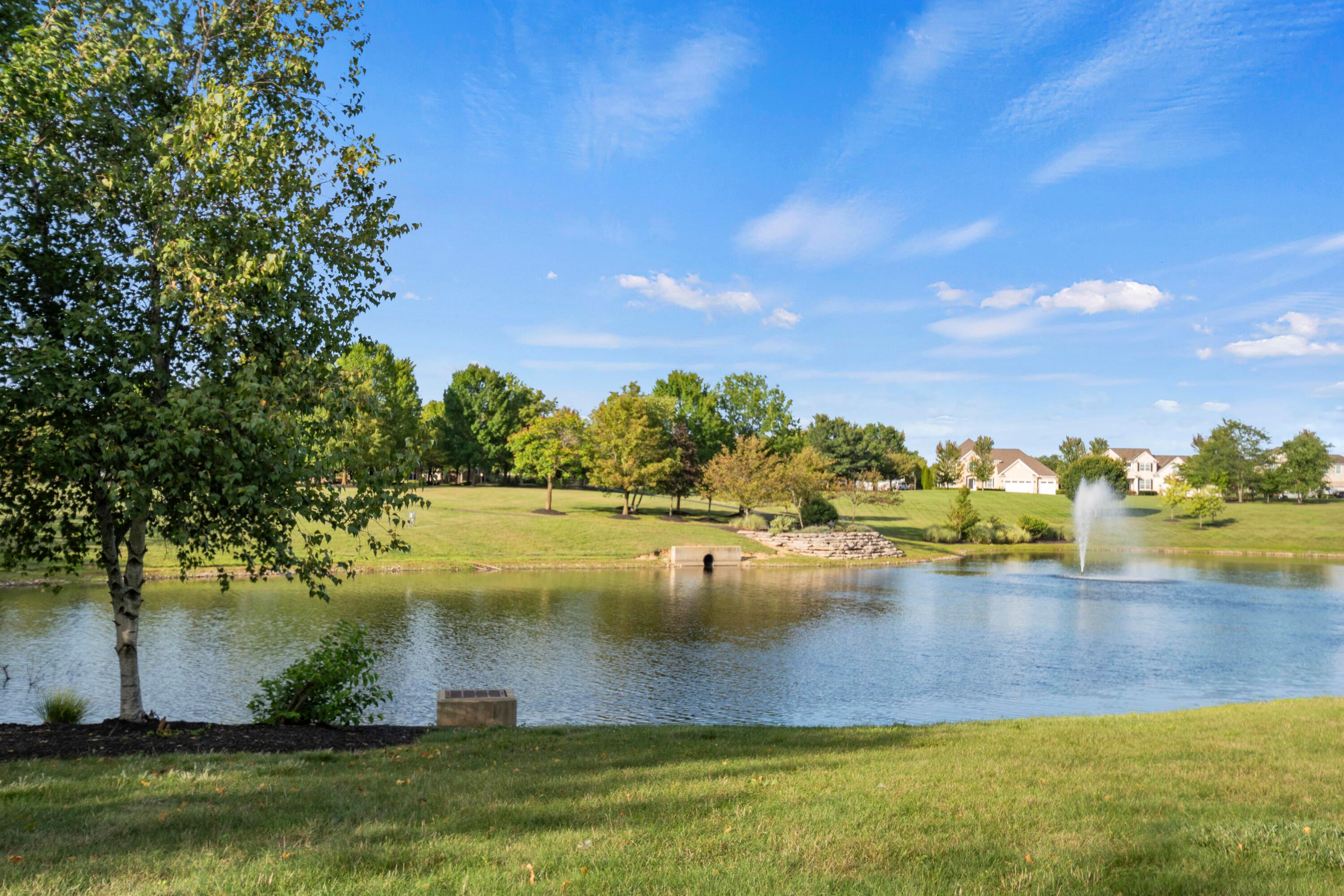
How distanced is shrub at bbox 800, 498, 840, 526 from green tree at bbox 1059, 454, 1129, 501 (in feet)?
165

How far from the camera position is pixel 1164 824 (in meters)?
6.17

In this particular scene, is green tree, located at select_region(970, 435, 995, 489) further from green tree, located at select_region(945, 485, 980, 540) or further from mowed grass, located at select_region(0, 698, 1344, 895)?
mowed grass, located at select_region(0, 698, 1344, 895)

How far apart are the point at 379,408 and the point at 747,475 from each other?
51.2 m

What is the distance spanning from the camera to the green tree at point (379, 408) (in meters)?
10.9

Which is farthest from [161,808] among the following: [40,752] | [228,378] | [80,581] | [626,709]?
[80,581]

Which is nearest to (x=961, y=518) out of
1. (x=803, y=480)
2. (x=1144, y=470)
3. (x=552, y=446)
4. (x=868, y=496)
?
(x=868, y=496)

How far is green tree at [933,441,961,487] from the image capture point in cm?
12925

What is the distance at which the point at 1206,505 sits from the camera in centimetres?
7825

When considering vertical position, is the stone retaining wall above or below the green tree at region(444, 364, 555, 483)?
below

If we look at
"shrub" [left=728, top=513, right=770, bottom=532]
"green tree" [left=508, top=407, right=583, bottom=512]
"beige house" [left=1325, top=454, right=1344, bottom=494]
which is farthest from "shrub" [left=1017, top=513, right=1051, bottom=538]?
"beige house" [left=1325, top=454, right=1344, bottom=494]

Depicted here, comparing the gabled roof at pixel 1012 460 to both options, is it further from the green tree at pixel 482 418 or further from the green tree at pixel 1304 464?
the green tree at pixel 482 418

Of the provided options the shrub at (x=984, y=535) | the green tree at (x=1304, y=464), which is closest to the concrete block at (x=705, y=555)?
the shrub at (x=984, y=535)

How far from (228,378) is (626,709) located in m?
9.26

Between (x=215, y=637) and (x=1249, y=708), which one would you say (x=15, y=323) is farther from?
(x=1249, y=708)
